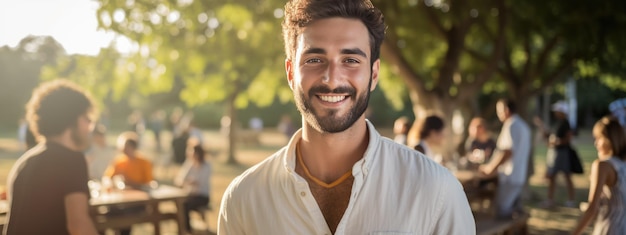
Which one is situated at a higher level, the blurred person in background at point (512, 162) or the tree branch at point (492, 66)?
the tree branch at point (492, 66)

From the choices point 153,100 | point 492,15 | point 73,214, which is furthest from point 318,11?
point 153,100

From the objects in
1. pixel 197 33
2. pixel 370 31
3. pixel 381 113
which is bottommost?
pixel 381 113

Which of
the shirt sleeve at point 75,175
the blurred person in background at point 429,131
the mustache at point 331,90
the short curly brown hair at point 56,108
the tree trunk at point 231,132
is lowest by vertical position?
the tree trunk at point 231,132

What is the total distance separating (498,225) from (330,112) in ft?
18.1

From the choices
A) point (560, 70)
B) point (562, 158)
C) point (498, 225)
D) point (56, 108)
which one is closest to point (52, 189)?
point (56, 108)

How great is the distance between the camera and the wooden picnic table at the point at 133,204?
22.1 ft

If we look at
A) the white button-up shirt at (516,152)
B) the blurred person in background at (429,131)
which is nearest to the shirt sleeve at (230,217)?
the blurred person in background at (429,131)

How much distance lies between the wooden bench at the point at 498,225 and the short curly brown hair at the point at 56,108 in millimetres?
4349

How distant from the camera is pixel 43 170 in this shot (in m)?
3.36

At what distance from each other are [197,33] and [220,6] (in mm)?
1664

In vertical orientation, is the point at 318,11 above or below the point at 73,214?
above

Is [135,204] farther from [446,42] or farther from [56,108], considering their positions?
[446,42]

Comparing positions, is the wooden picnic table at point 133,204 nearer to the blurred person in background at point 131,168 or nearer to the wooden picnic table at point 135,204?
the wooden picnic table at point 135,204

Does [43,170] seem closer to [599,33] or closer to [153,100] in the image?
[599,33]
